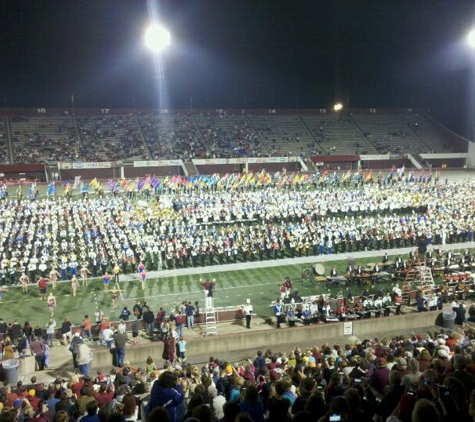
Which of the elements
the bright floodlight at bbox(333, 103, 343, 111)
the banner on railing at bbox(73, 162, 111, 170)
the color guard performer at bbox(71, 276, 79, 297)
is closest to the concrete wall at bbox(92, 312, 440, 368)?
the color guard performer at bbox(71, 276, 79, 297)

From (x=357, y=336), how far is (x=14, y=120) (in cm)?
5492

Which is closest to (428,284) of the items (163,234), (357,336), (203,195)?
(357,336)

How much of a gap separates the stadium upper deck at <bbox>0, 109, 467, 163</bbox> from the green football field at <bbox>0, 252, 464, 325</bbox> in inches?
1393

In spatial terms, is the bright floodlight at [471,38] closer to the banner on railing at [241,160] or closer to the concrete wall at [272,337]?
the banner on railing at [241,160]

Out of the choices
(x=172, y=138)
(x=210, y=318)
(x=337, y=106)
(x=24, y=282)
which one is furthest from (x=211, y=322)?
(x=337, y=106)

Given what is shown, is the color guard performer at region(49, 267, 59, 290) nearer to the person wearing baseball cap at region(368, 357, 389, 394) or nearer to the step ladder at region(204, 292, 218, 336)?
the step ladder at region(204, 292, 218, 336)

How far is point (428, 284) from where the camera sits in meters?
21.3

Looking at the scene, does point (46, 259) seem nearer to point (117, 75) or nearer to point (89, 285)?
point (89, 285)

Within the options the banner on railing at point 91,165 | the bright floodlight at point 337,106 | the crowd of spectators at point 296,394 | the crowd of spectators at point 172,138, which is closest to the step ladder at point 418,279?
the crowd of spectators at point 296,394

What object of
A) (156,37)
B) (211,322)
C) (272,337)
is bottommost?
(272,337)

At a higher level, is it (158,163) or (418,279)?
(158,163)

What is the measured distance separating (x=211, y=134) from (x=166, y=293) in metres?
45.5

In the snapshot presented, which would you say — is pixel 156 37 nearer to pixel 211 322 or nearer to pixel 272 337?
pixel 211 322

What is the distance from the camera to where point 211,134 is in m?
66.1
